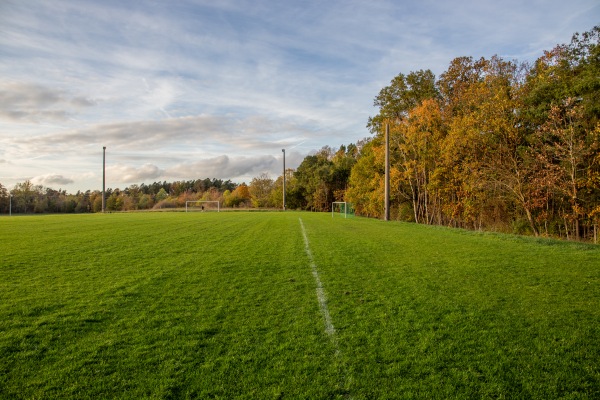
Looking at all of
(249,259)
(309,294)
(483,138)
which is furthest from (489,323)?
(483,138)

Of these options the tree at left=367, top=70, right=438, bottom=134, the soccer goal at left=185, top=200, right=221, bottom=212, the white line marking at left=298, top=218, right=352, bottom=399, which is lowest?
the white line marking at left=298, top=218, right=352, bottom=399

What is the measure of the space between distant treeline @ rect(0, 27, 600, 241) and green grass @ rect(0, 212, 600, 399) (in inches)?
518

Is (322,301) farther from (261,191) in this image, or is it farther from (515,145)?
(261,191)

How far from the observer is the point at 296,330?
13.9 feet

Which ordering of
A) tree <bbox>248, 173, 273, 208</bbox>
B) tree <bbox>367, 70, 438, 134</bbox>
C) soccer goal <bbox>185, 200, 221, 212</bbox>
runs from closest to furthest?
tree <bbox>367, 70, 438, 134</bbox> → soccer goal <bbox>185, 200, 221, 212</bbox> → tree <bbox>248, 173, 273, 208</bbox>

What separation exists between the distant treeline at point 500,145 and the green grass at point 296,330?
13.2 m

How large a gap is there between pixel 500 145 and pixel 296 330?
76.0ft

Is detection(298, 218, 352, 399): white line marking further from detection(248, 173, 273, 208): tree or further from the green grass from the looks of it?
detection(248, 173, 273, 208): tree

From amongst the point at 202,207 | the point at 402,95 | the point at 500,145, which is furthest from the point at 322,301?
the point at 202,207

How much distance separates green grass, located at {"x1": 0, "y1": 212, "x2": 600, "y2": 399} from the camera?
3.02m

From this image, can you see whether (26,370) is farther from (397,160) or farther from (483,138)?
(397,160)

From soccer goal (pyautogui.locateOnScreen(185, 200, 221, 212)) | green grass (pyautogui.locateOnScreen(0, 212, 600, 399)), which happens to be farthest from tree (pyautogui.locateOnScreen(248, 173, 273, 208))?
green grass (pyautogui.locateOnScreen(0, 212, 600, 399))

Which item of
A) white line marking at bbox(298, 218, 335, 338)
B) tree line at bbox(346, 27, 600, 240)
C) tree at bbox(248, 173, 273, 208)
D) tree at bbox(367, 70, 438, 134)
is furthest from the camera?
tree at bbox(248, 173, 273, 208)

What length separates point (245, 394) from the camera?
2.88m
